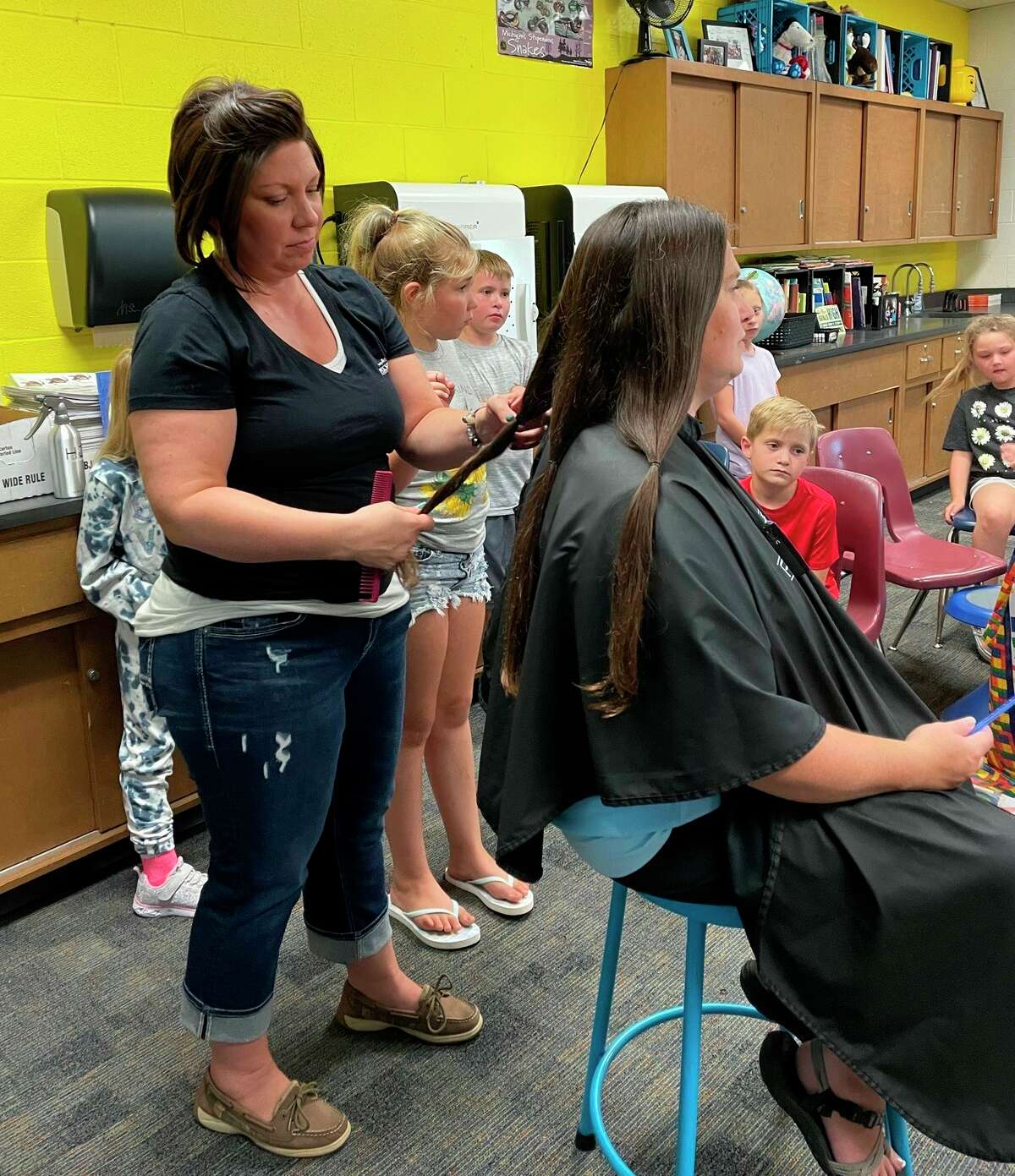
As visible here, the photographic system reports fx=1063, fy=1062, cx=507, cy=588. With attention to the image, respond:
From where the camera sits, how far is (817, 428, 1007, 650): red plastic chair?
10.5ft

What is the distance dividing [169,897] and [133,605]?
64 cm

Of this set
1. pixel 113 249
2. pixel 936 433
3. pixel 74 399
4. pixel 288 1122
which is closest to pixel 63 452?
pixel 74 399

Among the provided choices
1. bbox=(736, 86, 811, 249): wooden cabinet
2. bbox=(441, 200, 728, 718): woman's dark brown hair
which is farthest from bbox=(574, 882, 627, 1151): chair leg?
bbox=(736, 86, 811, 249): wooden cabinet

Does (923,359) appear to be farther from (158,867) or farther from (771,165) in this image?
(158,867)

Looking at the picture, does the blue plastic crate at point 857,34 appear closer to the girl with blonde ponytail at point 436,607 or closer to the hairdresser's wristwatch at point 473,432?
the girl with blonde ponytail at point 436,607

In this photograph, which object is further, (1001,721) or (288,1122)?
(1001,721)

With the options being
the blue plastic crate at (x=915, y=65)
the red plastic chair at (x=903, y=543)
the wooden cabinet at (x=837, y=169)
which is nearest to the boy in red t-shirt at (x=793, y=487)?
the red plastic chair at (x=903, y=543)

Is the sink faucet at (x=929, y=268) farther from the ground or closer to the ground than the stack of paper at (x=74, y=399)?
→ farther from the ground

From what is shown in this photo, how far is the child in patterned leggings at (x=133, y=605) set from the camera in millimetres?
2184

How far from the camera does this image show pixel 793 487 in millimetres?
2773

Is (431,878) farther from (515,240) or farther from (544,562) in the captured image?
(515,240)

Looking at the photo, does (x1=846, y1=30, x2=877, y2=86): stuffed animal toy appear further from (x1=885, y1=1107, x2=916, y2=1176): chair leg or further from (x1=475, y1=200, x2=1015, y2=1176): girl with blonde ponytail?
(x1=885, y1=1107, x2=916, y2=1176): chair leg

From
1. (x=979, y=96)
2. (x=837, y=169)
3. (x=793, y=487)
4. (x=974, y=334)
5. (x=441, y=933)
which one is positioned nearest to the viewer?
(x=441, y=933)

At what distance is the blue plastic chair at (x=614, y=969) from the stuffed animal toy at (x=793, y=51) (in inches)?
173
